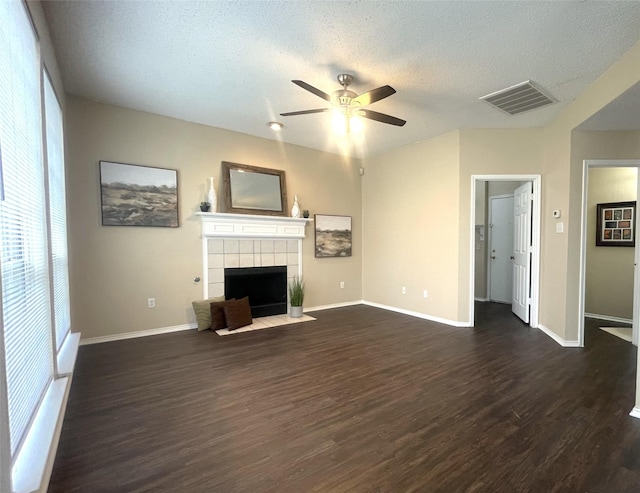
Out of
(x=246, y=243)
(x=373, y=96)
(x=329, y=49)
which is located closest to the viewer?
(x=329, y=49)

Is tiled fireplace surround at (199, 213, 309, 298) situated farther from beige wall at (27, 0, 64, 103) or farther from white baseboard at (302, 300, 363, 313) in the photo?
beige wall at (27, 0, 64, 103)

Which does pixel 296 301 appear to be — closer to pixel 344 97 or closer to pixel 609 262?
pixel 344 97

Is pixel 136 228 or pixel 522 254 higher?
pixel 136 228

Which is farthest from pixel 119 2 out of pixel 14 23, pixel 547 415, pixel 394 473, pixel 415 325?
pixel 415 325

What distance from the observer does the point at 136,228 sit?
3.64 m

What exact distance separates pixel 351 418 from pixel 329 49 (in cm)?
271

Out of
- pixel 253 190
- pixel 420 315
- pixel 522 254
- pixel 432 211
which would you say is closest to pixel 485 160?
pixel 432 211

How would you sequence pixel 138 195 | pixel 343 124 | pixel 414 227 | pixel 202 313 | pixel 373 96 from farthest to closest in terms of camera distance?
pixel 414 227 → pixel 343 124 → pixel 202 313 → pixel 138 195 → pixel 373 96

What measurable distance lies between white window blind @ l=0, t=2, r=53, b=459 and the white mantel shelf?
6.69 feet

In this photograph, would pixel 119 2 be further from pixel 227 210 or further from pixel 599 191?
pixel 599 191

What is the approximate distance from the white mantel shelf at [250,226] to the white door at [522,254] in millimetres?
3050

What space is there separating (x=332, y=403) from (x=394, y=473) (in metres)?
0.72

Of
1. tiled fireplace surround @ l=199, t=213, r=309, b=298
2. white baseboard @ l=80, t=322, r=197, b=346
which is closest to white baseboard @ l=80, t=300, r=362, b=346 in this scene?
white baseboard @ l=80, t=322, r=197, b=346

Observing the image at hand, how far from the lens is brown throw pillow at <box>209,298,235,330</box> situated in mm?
3900
